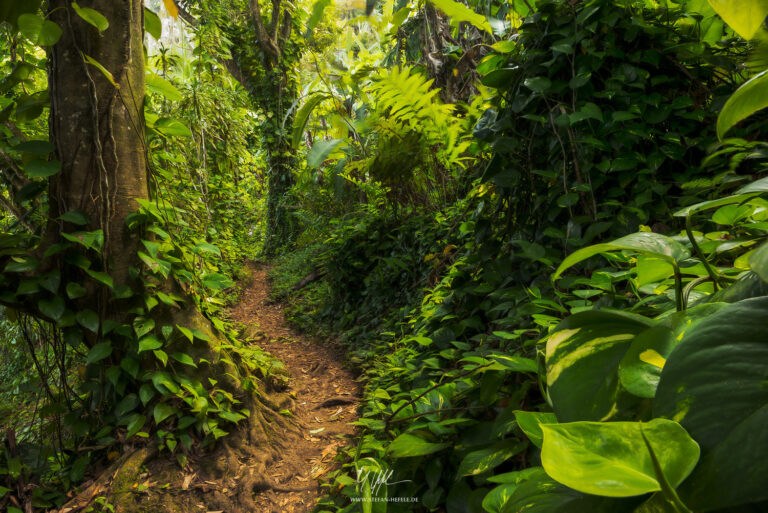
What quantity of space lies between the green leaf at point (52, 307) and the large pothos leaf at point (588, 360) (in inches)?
79.4

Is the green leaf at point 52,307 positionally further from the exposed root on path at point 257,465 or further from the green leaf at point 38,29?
the green leaf at point 38,29

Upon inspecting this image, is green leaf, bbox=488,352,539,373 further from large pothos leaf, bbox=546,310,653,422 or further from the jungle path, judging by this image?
the jungle path

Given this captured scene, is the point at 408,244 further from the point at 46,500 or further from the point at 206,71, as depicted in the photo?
the point at 206,71

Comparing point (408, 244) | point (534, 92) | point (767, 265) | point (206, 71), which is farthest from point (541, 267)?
point (206, 71)

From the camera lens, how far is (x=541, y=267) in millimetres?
1645

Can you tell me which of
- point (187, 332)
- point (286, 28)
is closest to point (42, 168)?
point (187, 332)

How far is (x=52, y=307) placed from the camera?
1592 millimetres

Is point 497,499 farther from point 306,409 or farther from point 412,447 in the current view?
point 306,409

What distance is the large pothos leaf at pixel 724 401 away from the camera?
0.84 ft

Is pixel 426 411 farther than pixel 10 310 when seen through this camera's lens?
No

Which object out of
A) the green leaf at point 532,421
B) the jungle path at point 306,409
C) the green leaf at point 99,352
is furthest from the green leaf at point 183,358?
the green leaf at point 532,421

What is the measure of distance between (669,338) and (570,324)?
0.11m

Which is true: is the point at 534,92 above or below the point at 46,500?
above

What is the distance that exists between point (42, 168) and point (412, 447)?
1.90 metres
